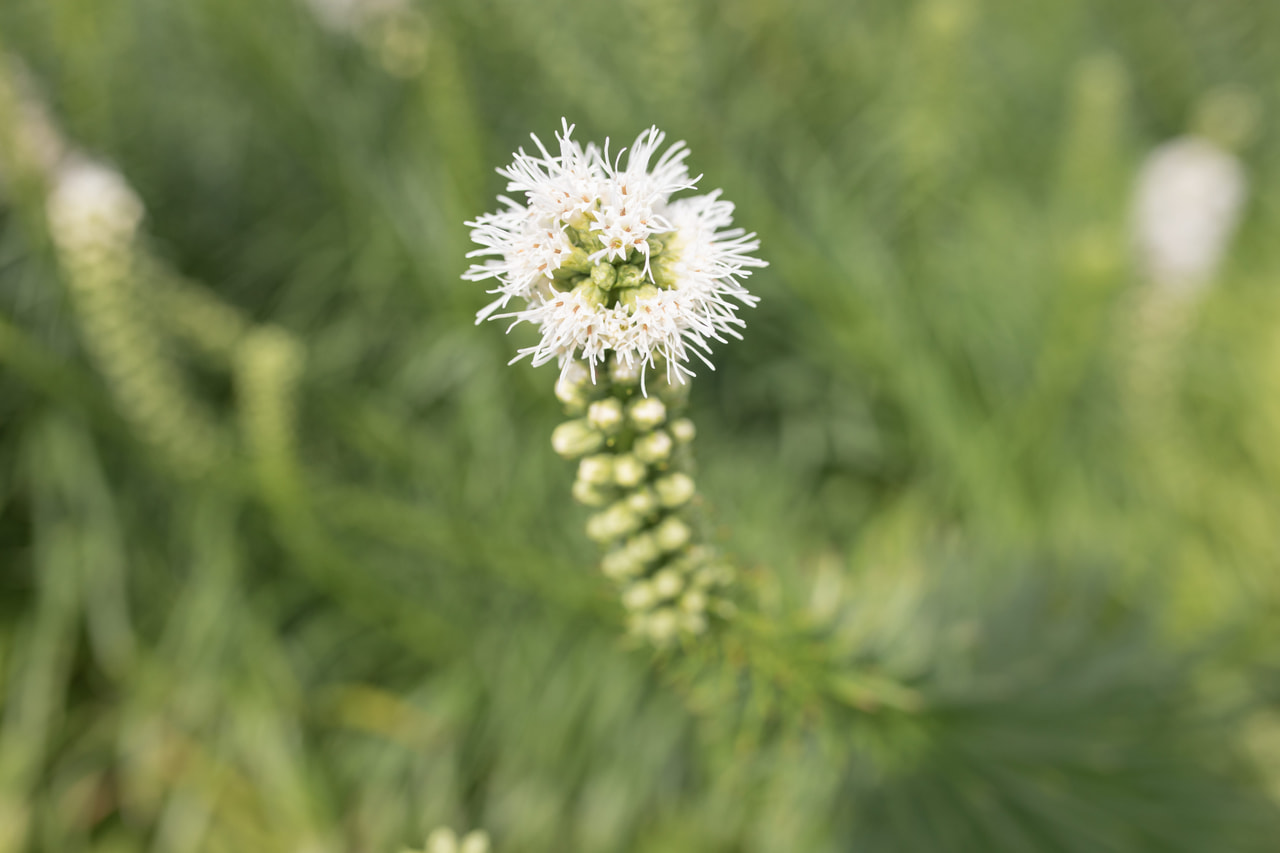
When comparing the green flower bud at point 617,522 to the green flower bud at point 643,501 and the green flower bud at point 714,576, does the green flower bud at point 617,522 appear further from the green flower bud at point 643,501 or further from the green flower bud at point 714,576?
the green flower bud at point 714,576

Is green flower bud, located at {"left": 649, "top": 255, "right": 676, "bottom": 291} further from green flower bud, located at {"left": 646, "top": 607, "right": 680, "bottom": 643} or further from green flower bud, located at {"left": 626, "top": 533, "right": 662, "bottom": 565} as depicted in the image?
green flower bud, located at {"left": 646, "top": 607, "right": 680, "bottom": 643}

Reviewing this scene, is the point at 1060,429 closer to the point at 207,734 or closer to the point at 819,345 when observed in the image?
the point at 819,345

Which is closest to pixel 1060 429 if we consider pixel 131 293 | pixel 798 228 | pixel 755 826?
pixel 798 228

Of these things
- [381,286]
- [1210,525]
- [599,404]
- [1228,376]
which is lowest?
[599,404]

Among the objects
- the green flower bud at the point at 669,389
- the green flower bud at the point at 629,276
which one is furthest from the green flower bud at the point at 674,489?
the green flower bud at the point at 629,276

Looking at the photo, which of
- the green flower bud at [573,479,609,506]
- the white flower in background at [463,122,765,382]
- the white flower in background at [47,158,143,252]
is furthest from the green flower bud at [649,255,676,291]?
the white flower in background at [47,158,143,252]

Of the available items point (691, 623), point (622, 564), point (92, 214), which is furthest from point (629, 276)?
point (92, 214)
